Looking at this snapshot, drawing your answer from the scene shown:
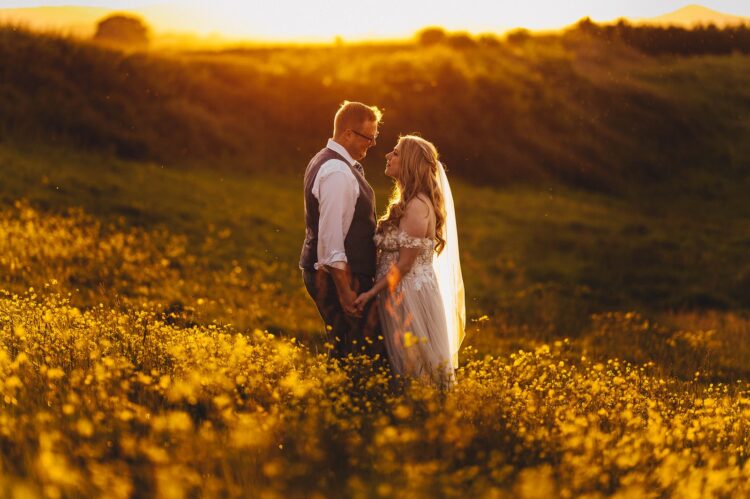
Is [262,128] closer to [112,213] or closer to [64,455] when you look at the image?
[112,213]

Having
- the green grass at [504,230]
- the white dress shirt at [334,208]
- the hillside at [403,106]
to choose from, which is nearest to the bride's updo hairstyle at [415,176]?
the white dress shirt at [334,208]

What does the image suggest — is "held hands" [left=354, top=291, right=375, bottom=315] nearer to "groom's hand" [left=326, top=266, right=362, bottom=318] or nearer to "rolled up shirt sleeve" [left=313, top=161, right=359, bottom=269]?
"groom's hand" [left=326, top=266, right=362, bottom=318]

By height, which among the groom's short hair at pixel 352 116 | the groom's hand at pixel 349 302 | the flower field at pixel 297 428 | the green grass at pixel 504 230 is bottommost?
the green grass at pixel 504 230

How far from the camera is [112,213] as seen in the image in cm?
1716

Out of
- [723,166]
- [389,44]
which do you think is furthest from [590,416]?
[389,44]

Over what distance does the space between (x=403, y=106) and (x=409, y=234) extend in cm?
2449

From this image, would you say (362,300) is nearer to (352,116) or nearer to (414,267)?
(414,267)

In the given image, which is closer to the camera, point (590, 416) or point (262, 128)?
point (590, 416)

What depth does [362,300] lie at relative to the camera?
6.21m

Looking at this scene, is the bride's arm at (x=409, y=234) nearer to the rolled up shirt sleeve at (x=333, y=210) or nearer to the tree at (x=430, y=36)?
the rolled up shirt sleeve at (x=333, y=210)

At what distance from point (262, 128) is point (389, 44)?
16218 millimetres

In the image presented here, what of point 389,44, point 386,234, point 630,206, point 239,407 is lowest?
point 630,206

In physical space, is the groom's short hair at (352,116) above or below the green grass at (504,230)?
above

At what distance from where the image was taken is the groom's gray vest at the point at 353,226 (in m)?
6.23
